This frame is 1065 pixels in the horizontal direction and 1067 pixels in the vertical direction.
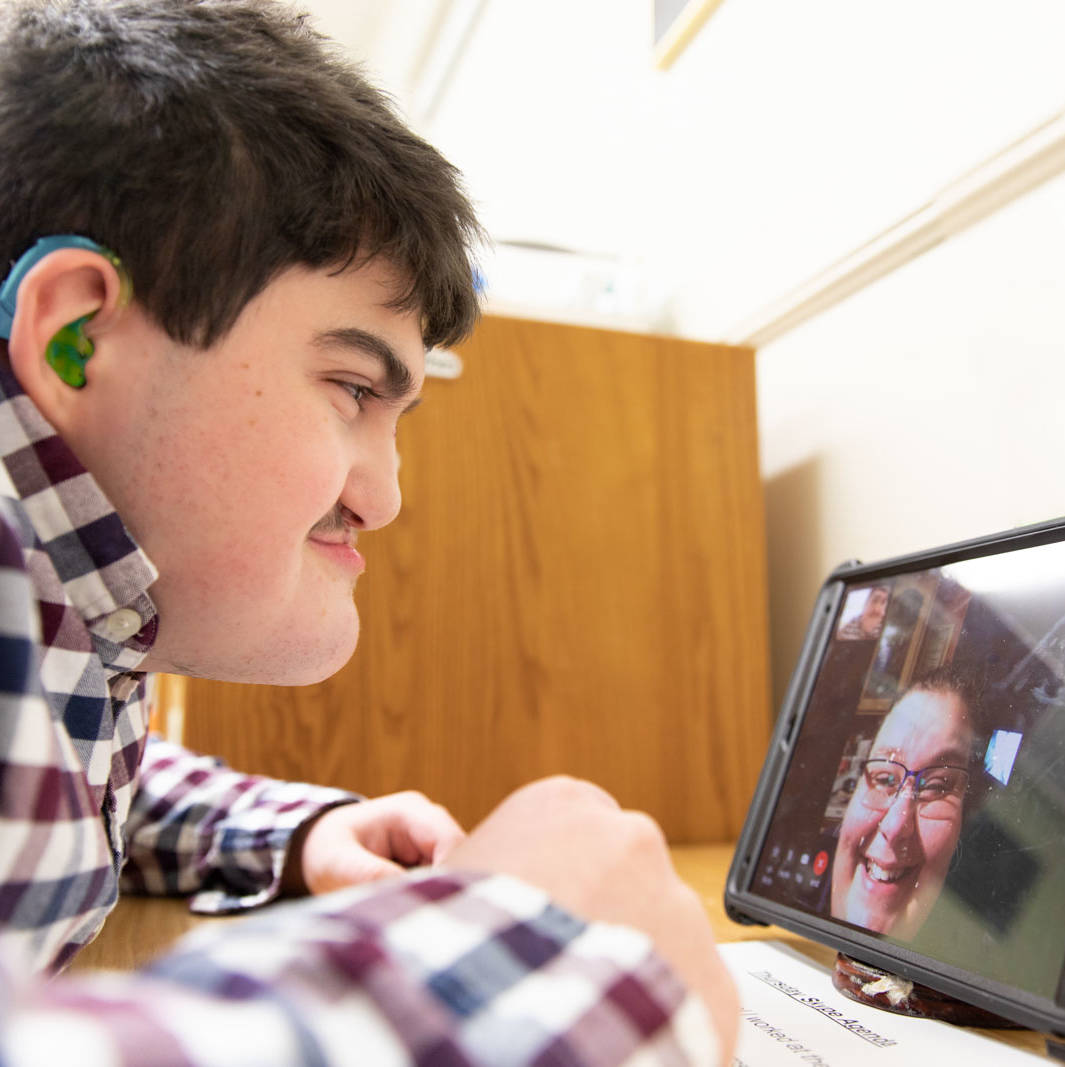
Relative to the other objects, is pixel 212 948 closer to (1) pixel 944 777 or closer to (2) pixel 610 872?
(2) pixel 610 872

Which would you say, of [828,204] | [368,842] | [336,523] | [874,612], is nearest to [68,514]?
[336,523]

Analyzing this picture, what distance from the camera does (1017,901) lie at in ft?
1.50

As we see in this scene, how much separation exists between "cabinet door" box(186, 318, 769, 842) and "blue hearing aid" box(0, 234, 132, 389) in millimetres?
479

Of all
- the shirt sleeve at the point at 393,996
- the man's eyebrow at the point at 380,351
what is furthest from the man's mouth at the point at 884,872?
the man's eyebrow at the point at 380,351

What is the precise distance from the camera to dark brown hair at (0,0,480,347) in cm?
48

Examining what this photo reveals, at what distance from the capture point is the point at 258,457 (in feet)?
1.62

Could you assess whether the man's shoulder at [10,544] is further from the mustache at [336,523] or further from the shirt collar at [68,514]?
the mustache at [336,523]

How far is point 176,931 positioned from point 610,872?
1.64 ft

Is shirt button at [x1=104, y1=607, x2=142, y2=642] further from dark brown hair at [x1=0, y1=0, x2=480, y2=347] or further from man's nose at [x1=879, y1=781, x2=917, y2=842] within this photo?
man's nose at [x1=879, y1=781, x2=917, y2=842]

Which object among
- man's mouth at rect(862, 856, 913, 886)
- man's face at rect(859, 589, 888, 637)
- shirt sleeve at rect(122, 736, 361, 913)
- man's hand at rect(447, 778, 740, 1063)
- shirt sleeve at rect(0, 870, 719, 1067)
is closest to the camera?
shirt sleeve at rect(0, 870, 719, 1067)

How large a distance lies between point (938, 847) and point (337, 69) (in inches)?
22.4

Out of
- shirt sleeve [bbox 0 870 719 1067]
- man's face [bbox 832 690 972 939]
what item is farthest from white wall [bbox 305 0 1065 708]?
shirt sleeve [bbox 0 870 719 1067]

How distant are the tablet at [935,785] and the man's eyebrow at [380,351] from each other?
1.18 feet

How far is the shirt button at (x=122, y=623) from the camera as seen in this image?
48 cm
